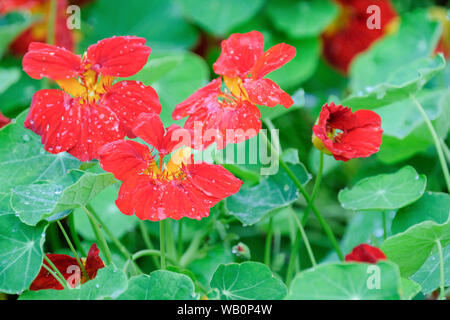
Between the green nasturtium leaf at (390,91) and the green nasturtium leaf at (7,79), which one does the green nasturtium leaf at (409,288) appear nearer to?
the green nasturtium leaf at (390,91)

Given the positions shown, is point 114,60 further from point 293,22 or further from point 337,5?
point 337,5

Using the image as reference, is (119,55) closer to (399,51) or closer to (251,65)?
(251,65)

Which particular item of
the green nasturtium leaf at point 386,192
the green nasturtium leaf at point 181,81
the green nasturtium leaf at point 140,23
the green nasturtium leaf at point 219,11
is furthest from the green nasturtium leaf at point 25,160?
the green nasturtium leaf at point 140,23

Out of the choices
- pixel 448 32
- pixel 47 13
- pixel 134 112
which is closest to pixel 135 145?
pixel 134 112

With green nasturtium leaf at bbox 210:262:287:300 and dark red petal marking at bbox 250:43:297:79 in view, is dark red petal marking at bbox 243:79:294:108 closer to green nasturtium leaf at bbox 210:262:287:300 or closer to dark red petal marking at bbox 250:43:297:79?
dark red petal marking at bbox 250:43:297:79

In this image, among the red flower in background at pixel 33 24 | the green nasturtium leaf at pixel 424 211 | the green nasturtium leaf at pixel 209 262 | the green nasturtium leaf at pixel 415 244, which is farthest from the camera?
the red flower in background at pixel 33 24

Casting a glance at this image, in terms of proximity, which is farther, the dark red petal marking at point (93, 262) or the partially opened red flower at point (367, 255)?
the dark red petal marking at point (93, 262)

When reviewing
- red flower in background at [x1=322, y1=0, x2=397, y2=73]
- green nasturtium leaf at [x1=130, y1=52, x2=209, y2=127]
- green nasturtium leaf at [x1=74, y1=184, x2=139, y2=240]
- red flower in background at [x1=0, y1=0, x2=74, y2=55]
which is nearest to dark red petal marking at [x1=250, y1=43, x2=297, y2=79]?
green nasturtium leaf at [x1=74, y1=184, x2=139, y2=240]
